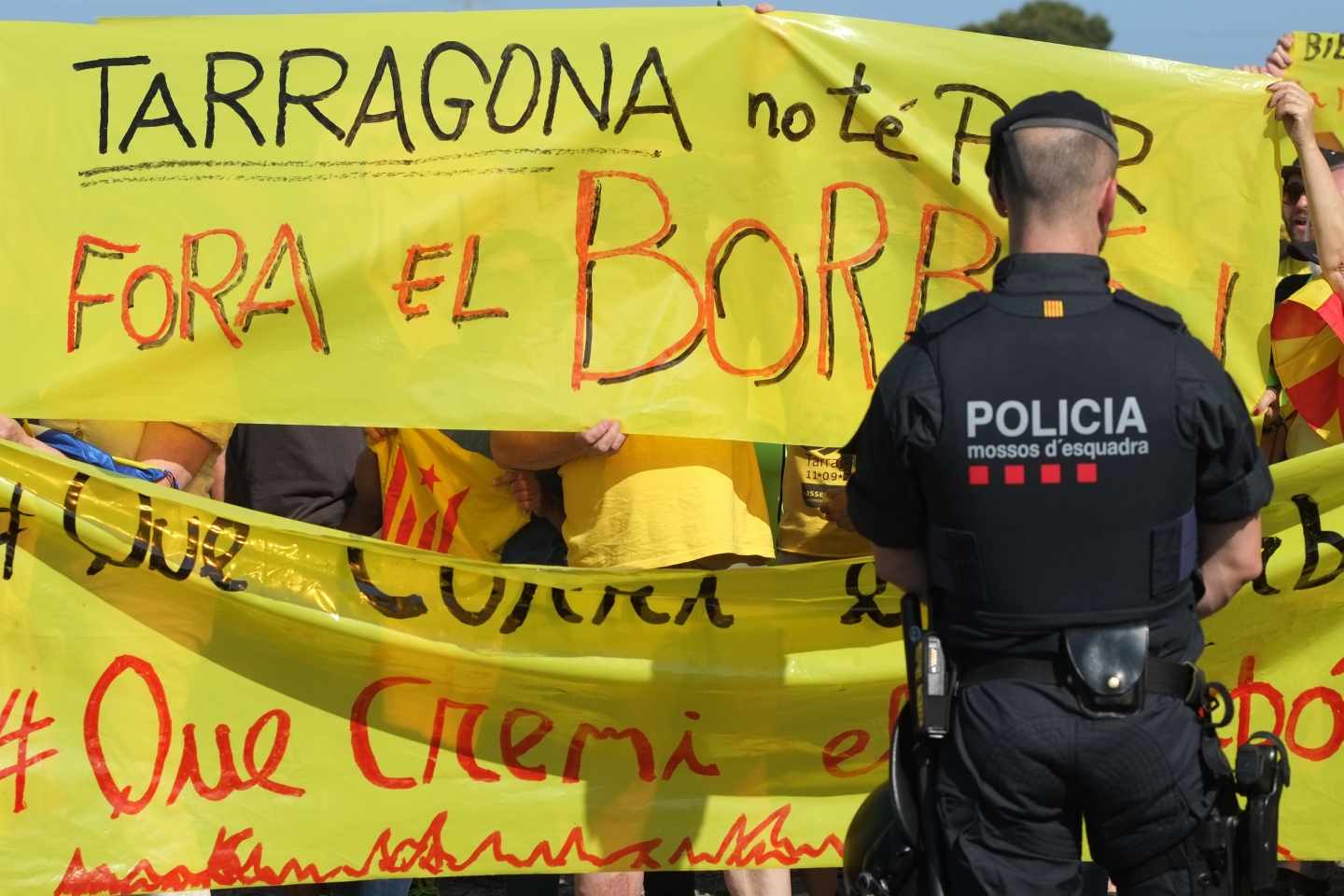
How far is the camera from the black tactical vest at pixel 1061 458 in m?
3.02

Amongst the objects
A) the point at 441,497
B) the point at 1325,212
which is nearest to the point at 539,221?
the point at 441,497

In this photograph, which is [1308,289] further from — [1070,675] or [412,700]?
[412,700]

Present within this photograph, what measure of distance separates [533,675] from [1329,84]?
7.73ft

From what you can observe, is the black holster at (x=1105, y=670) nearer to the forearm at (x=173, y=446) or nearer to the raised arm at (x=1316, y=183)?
the raised arm at (x=1316, y=183)

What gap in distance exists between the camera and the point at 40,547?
167 inches

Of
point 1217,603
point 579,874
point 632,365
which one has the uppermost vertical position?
point 632,365

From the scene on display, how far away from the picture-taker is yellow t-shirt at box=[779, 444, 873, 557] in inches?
188

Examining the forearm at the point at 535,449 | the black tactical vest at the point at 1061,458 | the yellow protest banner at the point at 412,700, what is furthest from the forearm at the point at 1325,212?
the forearm at the point at 535,449

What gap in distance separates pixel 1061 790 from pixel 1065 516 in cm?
46

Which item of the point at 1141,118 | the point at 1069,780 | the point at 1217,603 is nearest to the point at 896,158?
the point at 1141,118

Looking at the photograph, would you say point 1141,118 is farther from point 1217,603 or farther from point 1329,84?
point 1217,603

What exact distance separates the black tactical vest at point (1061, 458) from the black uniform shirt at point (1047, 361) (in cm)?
2

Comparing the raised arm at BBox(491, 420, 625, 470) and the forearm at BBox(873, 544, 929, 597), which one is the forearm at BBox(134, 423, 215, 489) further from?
the forearm at BBox(873, 544, 929, 597)

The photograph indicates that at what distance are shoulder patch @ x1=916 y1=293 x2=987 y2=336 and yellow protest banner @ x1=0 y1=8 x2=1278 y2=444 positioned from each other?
1.17m
